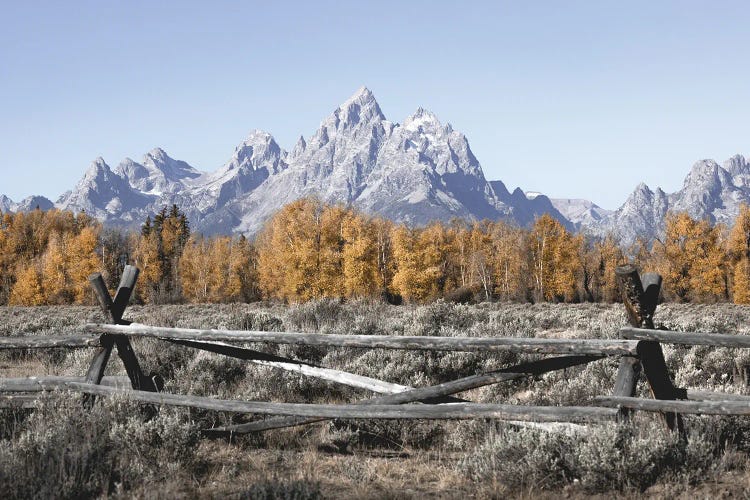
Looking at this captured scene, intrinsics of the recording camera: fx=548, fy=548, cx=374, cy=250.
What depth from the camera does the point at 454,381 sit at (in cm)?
523

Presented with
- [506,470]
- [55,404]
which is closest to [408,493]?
[506,470]

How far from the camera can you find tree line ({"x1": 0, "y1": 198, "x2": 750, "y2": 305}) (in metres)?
45.4

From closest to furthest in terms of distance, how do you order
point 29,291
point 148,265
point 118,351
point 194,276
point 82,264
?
point 118,351 < point 29,291 < point 82,264 < point 148,265 < point 194,276

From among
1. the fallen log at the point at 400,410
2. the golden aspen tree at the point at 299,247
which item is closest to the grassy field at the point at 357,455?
the fallen log at the point at 400,410

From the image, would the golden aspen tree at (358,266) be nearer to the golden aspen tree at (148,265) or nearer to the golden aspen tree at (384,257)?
the golden aspen tree at (384,257)

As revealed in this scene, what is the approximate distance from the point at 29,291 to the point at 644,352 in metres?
59.6

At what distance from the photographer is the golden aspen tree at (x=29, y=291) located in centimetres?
5266

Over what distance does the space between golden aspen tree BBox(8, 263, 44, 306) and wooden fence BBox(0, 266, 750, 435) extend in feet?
179

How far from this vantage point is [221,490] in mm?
4566

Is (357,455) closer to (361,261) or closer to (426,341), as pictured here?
(426,341)

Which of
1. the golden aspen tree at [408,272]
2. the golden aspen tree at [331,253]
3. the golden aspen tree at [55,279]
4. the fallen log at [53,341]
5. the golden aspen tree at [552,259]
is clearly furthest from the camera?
the golden aspen tree at [552,259]

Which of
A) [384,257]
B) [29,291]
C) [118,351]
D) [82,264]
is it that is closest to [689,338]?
[118,351]

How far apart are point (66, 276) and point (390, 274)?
107 feet

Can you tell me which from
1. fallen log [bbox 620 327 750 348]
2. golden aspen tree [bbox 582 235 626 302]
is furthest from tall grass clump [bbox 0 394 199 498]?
golden aspen tree [bbox 582 235 626 302]
